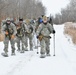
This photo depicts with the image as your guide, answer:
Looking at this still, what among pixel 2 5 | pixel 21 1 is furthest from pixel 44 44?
pixel 21 1

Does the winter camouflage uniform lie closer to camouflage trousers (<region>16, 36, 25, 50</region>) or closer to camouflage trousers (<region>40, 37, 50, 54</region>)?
camouflage trousers (<region>16, 36, 25, 50</region>)

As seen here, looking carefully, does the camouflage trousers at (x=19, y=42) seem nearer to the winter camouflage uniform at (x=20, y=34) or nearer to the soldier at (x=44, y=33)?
the winter camouflage uniform at (x=20, y=34)

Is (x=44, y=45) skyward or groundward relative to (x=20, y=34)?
groundward

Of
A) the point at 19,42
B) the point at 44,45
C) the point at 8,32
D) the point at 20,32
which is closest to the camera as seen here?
the point at 44,45

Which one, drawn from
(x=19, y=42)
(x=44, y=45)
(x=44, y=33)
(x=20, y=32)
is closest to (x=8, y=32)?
(x=44, y=33)

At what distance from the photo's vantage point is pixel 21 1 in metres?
68.2

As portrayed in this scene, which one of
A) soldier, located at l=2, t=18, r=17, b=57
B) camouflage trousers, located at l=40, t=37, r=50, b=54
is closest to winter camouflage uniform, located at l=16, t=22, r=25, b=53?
soldier, located at l=2, t=18, r=17, b=57

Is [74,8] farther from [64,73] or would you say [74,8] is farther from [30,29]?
[64,73]

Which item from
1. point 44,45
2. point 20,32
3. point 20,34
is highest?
point 20,32

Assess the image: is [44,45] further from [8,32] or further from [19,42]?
[19,42]

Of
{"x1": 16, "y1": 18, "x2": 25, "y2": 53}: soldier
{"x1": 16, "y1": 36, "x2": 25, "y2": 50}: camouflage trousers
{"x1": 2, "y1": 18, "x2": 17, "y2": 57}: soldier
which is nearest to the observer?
{"x1": 2, "y1": 18, "x2": 17, "y2": 57}: soldier

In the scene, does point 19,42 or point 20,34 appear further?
point 19,42

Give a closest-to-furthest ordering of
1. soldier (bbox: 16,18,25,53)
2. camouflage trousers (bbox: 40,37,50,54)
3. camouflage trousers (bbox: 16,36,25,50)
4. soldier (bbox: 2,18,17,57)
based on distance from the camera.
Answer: camouflage trousers (bbox: 40,37,50,54) < soldier (bbox: 2,18,17,57) < soldier (bbox: 16,18,25,53) < camouflage trousers (bbox: 16,36,25,50)

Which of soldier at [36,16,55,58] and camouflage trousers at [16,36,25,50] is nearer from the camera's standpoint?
soldier at [36,16,55,58]
